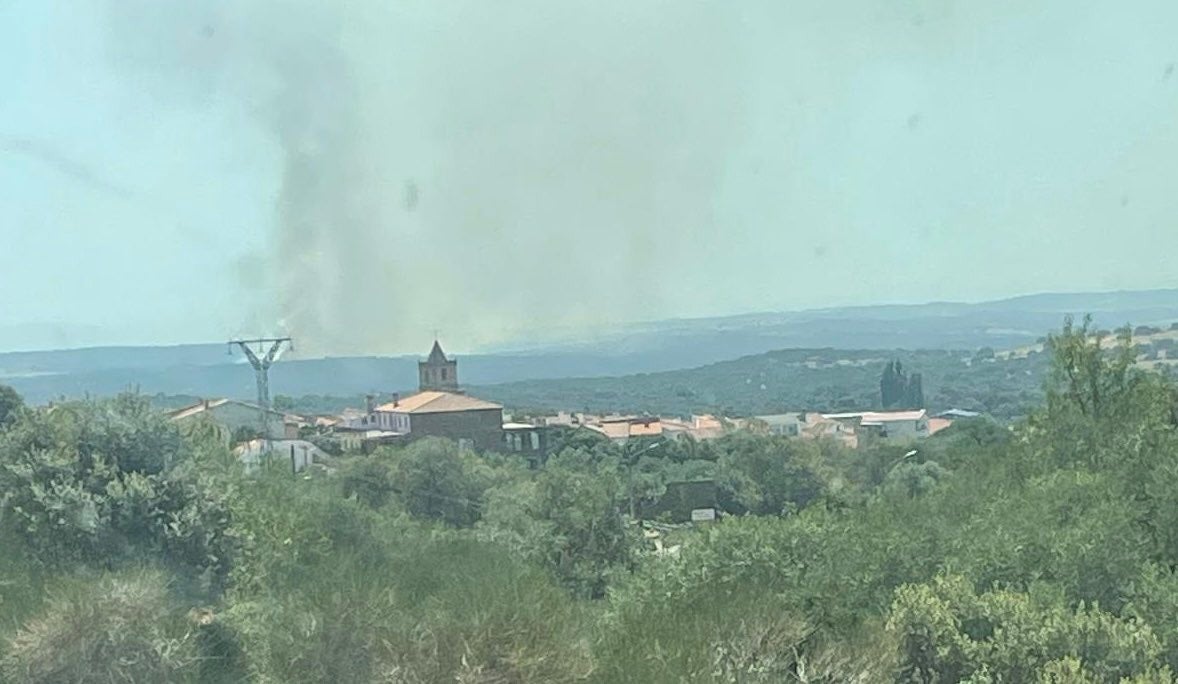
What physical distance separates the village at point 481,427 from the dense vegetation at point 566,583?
33.5m

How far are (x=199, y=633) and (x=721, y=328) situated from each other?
495 feet

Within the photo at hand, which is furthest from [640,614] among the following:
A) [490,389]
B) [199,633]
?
[490,389]

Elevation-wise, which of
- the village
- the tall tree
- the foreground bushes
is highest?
the foreground bushes

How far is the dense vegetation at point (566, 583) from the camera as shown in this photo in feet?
40.3

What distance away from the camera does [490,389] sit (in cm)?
11969

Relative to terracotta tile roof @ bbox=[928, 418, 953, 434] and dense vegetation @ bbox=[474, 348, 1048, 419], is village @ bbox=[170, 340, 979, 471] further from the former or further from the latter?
dense vegetation @ bbox=[474, 348, 1048, 419]

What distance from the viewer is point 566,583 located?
25797 mm

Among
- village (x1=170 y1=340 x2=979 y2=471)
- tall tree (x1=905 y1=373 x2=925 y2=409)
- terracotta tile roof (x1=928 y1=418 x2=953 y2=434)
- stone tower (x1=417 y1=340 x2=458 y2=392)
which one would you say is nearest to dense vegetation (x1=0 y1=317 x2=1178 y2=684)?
village (x1=170 y1=340 x2=979 y2=471)

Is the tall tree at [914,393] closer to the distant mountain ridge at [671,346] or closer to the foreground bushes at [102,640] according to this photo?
the distant mountain ridge at [671,346]

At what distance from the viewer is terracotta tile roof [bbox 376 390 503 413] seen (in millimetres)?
79188

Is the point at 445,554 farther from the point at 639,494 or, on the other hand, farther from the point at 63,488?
the point at 639,494

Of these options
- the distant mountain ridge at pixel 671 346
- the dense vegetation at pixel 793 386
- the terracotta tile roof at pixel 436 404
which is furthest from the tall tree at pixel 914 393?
the terracotta tile roof at pixel 436 404

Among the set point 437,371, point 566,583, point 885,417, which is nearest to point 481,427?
point 437,371

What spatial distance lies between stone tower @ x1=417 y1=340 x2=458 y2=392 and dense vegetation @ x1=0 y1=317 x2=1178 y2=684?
258 feet
